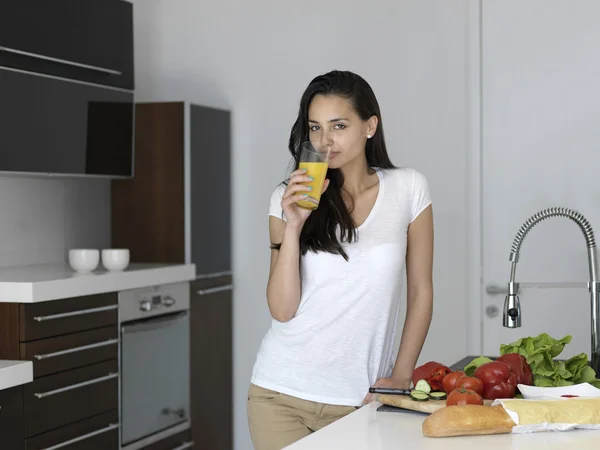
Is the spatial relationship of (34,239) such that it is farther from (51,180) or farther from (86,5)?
(86,5)

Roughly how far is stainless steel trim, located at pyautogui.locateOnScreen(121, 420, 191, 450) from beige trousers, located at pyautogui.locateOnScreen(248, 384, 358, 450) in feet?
5.14

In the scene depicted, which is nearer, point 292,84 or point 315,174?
point 315,174

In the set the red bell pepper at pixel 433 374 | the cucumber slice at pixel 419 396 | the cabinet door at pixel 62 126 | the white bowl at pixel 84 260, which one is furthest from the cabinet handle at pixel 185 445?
the cucumber slice at pixel 419 396

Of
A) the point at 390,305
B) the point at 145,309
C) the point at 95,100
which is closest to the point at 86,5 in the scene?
the point at 95,100

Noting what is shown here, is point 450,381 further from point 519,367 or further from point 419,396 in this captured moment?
point 519,367

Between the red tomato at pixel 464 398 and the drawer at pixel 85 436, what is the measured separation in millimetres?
1791

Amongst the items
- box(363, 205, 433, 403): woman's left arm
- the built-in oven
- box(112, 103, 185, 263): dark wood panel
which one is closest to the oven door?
the built-in oven

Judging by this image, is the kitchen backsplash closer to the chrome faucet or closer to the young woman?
the young woman

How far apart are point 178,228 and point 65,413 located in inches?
43.8

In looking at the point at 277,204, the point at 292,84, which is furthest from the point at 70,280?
the point at 292,84

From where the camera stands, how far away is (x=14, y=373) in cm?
291

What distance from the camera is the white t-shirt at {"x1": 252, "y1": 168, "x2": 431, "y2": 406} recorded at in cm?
220

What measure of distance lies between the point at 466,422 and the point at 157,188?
2712 millimetres

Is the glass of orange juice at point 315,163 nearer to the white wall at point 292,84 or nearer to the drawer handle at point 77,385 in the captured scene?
the drawer handle at point 77,385
